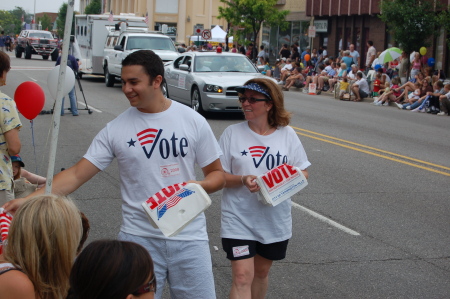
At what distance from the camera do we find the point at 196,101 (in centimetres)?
1828

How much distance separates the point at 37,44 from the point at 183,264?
50732 mm

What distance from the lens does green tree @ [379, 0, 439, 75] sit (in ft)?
90.1

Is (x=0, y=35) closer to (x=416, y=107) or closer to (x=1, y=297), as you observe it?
(x=416, y=107)

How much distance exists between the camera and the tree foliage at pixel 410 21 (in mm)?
27453

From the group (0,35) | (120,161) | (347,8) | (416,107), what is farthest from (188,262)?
(0,35)

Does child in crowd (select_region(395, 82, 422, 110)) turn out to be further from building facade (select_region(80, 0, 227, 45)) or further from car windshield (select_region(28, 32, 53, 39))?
building facade (select_region(80, 0, 227, 45))

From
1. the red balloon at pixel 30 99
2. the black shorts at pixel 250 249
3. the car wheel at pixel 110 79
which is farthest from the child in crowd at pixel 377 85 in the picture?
the black shorts at pixel 250 249

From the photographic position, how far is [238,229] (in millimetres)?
4617

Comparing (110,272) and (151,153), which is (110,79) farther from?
(110,272)

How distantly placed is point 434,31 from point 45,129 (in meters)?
18.6

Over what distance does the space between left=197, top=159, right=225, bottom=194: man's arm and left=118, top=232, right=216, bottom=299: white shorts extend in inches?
12.6

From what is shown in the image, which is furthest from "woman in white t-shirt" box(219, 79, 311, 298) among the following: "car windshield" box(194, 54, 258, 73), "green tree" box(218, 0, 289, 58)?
"green tree" box(218, 0, 289, 58)

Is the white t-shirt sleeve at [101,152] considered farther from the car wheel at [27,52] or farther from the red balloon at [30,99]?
the car wheel at [27,52]

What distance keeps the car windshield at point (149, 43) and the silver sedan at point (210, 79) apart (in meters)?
5.92
